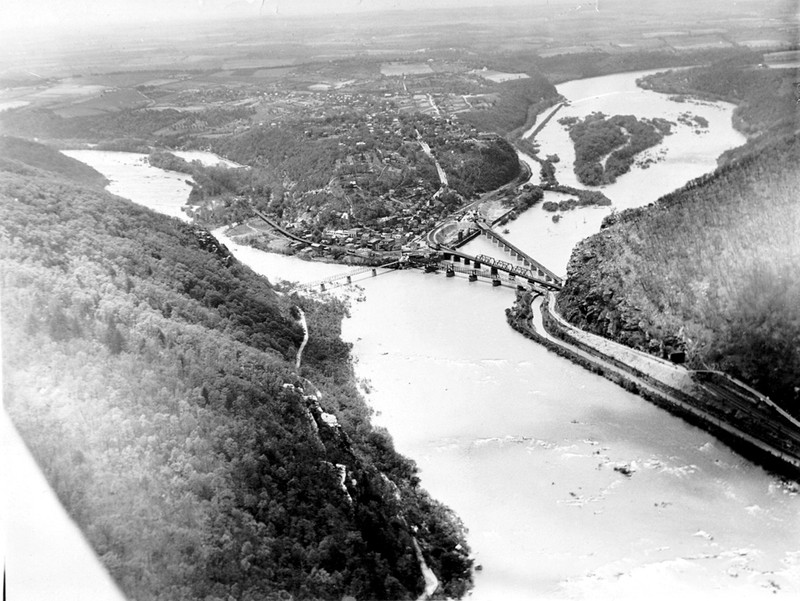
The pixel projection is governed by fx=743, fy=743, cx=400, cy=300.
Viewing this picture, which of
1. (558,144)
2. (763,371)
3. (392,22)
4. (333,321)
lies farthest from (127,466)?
(392,22)

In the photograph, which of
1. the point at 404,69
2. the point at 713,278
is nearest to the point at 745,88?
the point at 404,69

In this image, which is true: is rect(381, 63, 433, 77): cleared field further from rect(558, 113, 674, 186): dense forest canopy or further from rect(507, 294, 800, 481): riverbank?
rect(507, 294, 800, 481): riverbank

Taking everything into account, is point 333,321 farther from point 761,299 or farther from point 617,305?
point 761,299

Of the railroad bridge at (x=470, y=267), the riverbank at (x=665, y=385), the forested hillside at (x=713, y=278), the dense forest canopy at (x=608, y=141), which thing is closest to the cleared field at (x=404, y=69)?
the dense forest canopy at (x=608, y=141)

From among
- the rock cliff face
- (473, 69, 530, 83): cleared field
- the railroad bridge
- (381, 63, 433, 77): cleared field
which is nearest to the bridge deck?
the railroad bridge

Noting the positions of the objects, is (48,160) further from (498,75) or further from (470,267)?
(498,75)

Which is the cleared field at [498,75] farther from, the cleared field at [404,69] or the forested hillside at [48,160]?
the forested hillside at [48,160]
